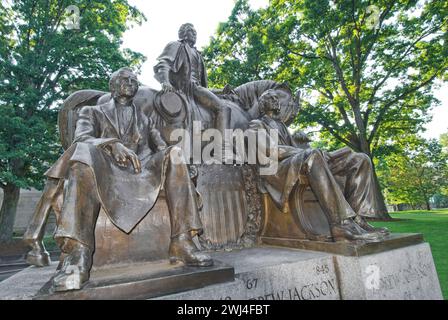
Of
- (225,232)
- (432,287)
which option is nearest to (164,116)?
(225,232)

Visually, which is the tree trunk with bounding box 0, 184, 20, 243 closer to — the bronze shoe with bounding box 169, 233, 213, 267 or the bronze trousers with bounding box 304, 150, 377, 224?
the bronze shoe with bounding box 169, 233, 213, 267

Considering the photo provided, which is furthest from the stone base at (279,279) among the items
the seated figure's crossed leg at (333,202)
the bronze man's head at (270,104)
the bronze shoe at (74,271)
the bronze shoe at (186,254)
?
the bronze man's head at (270,104)

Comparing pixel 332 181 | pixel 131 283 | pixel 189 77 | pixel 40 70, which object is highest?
pixel 40 70

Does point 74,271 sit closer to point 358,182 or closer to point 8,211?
point 358,182

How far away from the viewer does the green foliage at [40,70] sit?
40.0ft

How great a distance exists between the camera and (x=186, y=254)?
2.54 m

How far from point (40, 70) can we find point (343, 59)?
1539cm

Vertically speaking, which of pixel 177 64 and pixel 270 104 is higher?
pixel 177 64

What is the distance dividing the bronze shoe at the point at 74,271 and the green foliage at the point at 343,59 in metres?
14.7

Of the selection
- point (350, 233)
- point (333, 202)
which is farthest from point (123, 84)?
point (350, 233)

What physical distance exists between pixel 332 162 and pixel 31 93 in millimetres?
13268

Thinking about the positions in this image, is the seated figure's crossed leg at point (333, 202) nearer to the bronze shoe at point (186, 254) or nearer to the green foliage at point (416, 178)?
the bronze shoe at point (186, 254)

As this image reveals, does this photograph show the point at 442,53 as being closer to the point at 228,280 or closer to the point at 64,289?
the point at 228,280

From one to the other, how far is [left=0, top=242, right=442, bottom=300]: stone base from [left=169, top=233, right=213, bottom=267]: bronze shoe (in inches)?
4.1
